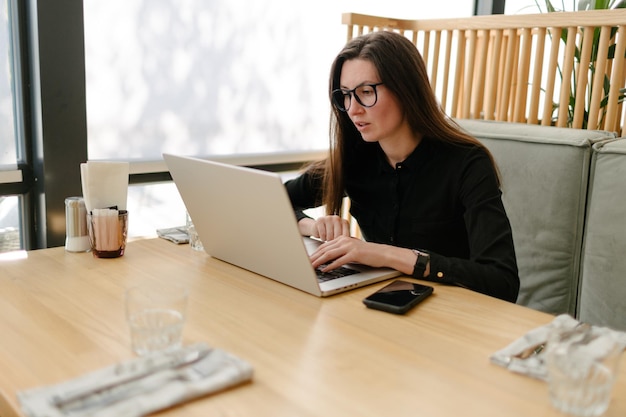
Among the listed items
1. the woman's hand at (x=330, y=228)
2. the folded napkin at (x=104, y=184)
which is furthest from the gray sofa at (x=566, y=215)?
the folded napkin at (x=104, y=184)

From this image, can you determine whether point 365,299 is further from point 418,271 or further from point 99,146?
point 99,146

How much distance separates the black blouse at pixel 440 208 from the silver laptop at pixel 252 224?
23 centimetres

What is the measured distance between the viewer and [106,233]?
1.45m

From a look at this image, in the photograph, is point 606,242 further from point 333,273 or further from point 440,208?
point 333,273

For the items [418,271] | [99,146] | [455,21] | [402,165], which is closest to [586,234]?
[402,165]

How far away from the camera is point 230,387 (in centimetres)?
85

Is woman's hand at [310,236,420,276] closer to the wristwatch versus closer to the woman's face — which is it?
the wristwatch

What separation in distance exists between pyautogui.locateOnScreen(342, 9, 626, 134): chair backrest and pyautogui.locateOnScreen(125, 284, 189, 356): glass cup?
1.86 meters

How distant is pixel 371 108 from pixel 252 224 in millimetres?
562

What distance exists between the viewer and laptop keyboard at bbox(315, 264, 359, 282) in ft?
4.35

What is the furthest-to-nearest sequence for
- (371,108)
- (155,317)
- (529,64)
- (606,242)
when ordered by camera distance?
1. (529,64)
2. (606,242)
3. (371,108)
4. (155,317)

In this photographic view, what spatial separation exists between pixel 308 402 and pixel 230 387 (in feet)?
0.36

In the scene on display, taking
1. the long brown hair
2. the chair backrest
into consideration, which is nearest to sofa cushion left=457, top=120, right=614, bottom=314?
the chair backrest

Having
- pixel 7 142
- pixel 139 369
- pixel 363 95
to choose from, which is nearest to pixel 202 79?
pixel 7 142
